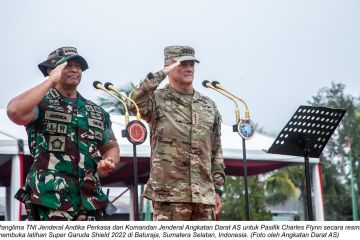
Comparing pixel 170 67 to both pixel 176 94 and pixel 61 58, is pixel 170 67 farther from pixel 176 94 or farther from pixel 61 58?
pixel 61 58

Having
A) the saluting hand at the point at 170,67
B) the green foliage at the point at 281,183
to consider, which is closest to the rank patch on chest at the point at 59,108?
the saluting hand at the point at 170,67

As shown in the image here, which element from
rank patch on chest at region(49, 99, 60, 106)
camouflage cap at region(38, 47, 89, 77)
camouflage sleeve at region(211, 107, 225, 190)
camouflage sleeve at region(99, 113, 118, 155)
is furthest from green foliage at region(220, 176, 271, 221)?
rank patch on chest at region(49, 99, 60, 106)

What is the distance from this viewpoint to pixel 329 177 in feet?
152

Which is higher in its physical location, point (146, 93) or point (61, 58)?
point (61, 58)

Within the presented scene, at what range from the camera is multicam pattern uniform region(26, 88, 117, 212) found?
3236mm

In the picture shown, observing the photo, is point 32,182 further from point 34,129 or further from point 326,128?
point 326,128

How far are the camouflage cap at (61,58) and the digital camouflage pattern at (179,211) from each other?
3.10 feet

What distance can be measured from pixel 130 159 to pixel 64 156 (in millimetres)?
4360

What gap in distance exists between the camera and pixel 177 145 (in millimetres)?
3990

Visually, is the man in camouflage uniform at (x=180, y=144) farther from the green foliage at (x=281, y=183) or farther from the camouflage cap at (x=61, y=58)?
the green foliage at (x=281, y=183)

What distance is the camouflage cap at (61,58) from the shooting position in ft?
11.4

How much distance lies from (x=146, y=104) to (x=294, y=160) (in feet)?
16.4

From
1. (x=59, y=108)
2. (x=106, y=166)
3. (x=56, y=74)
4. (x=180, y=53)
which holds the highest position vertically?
(x=180, y=53)

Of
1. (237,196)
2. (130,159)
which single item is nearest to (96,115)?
(130,159)
